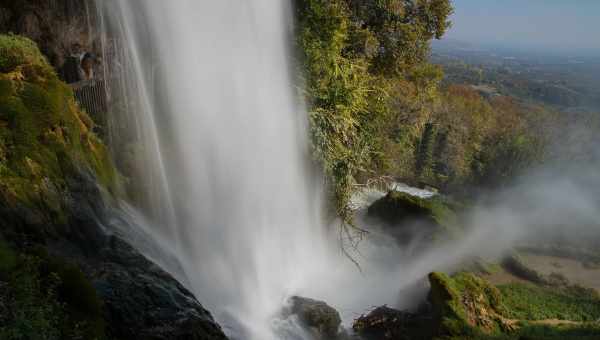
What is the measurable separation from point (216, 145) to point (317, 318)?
4010 mm

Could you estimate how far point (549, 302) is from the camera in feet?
42.1

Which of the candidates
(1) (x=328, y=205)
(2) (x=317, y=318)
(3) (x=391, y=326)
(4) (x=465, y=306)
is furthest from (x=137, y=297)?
(1) (x=328, y=205)

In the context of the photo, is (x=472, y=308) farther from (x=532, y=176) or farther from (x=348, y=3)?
(x=532, y=176)

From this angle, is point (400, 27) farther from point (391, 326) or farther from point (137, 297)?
point (137, 297)

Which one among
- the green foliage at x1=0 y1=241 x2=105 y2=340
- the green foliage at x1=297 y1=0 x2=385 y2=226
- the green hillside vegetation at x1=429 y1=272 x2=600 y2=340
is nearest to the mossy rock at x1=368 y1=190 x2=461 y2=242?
the green hillside vegetation at x1=429 y1=272 x2=600 y2=340

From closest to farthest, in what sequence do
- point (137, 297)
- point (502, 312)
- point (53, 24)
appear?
point (137, 297), point (53, 24), point (502, 312)

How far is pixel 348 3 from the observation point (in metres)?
15.4

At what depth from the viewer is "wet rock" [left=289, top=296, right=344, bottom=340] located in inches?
Result: 324

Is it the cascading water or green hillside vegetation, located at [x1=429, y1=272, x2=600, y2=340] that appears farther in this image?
green hillside vegetation, located at [x1=429, y1=272, x2=600, y2=340]

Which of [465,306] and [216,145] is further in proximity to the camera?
→ [465,306]

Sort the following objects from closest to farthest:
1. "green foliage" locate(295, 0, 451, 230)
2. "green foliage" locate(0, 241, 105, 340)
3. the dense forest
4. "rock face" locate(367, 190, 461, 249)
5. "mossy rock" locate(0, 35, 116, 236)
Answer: "green foliage" locate(0, 241, 105, 340) < the dense forest < "mossy rock" locate(0, 35, 116, 236) < "green foliage" locate(295, 0, 451, 230) < "rock face" locate(367, 190, 461, 249)

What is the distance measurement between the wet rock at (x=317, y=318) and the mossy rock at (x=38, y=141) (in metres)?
4.14

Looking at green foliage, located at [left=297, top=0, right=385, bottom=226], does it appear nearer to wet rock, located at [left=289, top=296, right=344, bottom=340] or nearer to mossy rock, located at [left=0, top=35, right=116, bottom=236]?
wet rock, located at [left=289, top=296, right=344, bottom=340]

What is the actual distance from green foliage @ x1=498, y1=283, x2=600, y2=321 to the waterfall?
222 inches
